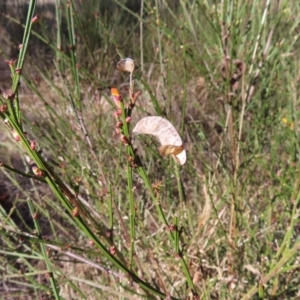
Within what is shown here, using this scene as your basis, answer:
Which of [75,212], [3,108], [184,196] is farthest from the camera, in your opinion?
[184,196]

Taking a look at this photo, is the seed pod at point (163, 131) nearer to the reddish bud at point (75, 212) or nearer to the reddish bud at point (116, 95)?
the reddish bud at point (116, 95)

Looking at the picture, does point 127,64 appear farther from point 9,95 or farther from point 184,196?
point 184,196

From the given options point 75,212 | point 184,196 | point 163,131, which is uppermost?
point 163,131

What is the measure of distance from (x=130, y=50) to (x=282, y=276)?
292cm

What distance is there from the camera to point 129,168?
0.83m

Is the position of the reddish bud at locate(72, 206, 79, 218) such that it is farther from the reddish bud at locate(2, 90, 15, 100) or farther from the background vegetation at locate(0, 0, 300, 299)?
the reddish bud at locate(2, 90, 15, 100)

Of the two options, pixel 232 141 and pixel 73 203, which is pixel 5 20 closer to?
pixel 232 141

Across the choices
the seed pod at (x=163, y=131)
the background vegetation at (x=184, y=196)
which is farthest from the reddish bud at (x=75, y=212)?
the seed pod at (x=163, y=131)

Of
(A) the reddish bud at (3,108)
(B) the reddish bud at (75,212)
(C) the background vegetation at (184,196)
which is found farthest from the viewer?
(C) the background vegetation at (184,196)

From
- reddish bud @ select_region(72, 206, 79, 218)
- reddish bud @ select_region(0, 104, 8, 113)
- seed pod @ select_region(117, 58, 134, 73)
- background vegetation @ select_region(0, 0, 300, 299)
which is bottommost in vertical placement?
background vegetation @ select_region(0, 0, 300, 299)

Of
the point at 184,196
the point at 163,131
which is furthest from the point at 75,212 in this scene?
the point at 184,196

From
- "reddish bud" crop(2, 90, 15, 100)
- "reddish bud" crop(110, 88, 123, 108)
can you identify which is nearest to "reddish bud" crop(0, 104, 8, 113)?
"reddish bud" crop(2, 90, 15, 100)

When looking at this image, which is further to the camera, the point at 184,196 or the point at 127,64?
the point at 184,196

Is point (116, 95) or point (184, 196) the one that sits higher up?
point (116, 95)
